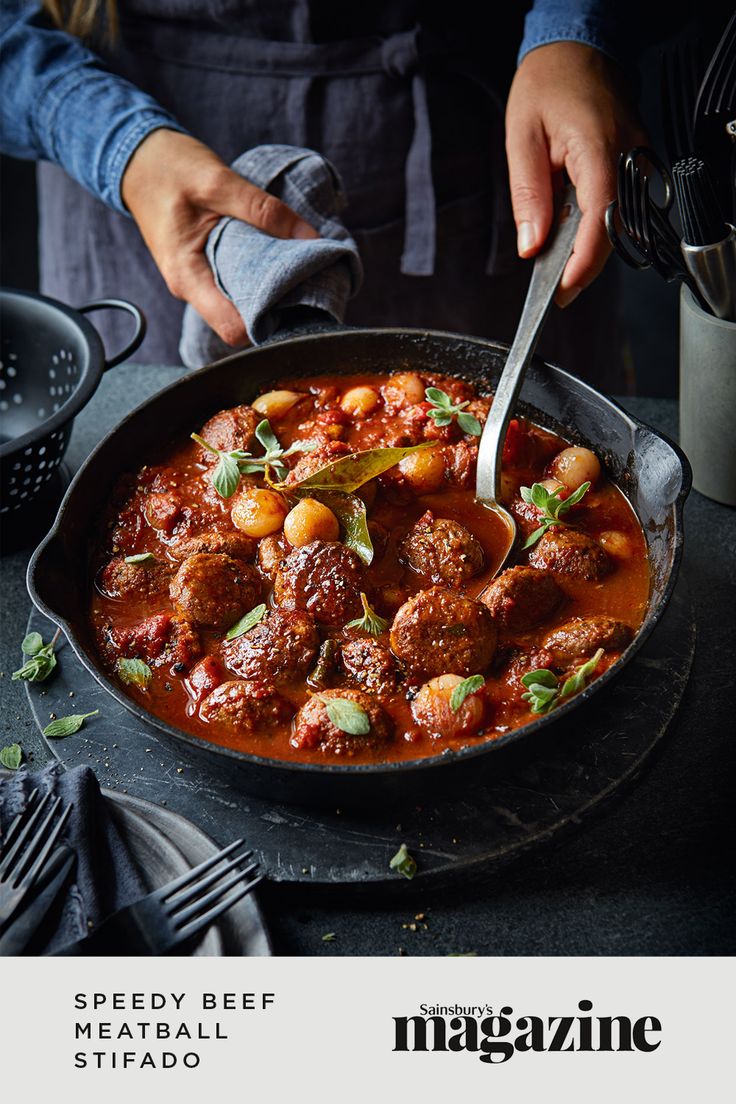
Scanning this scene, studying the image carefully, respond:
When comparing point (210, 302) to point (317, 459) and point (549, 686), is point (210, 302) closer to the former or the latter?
point (317, 459)

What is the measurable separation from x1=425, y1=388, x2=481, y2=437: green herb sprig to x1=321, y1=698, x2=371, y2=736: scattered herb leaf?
776 mm

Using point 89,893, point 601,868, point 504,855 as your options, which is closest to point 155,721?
point 89,893

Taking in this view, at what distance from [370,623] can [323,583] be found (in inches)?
4.6

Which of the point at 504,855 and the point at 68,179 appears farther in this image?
the point at 68,179

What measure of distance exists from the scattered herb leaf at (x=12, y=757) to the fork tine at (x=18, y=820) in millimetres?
165

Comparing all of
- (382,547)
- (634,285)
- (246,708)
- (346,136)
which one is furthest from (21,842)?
(634,285)

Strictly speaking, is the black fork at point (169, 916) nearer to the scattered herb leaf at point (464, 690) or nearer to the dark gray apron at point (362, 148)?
the scattered herb leaf at point (464, 690)

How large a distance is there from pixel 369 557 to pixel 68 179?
2.12 metres

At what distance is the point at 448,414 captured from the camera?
7.23ft

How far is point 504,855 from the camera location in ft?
5.15

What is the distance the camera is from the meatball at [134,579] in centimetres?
195

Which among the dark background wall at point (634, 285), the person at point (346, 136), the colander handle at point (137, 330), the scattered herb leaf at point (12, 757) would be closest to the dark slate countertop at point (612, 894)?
the scattered herb leaf at point (12, 757)
